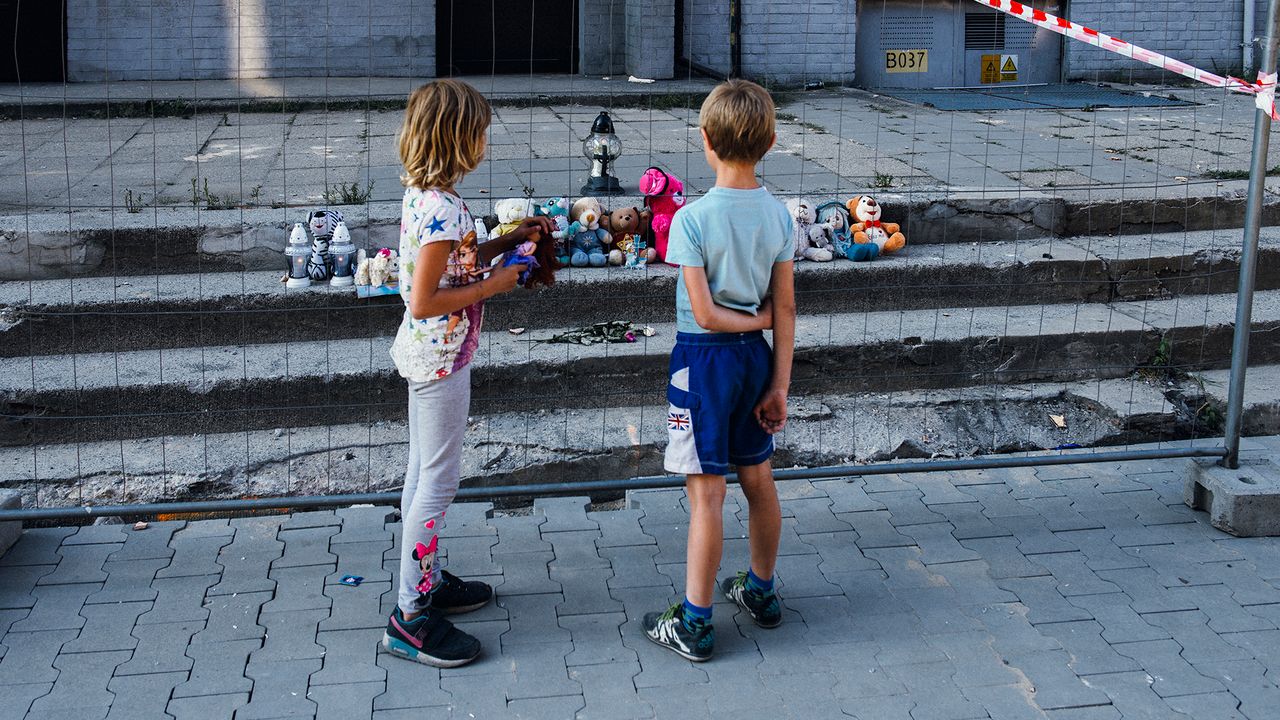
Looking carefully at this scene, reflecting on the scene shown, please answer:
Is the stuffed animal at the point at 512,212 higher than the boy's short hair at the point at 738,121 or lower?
lower

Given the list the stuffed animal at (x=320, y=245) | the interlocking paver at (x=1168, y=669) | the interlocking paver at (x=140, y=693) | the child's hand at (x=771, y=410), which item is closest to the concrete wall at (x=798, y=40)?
the stuffed animal at (x=320, y=245)

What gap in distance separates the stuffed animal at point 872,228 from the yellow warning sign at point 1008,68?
22.9 ft

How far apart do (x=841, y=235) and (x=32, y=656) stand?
14.3ft

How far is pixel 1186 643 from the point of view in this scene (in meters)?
3.64

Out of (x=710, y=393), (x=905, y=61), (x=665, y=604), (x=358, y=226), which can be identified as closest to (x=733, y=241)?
(x=710, y=393)

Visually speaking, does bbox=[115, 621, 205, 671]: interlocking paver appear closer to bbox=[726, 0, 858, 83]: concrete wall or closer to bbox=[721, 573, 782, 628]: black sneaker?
bbox=[721, 573, 782, 628]: black sneaker

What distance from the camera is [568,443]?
17.1 ft

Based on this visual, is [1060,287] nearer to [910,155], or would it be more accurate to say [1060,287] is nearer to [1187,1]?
[910,155]

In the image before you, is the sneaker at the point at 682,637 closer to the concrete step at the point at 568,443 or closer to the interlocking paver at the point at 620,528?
the interlocking paver at the point at 620,528

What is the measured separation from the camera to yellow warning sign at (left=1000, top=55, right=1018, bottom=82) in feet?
41.7

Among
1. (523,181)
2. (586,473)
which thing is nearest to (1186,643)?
(586,473)

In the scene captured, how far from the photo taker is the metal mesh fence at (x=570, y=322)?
17.2 feet

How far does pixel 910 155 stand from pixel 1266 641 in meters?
5.49

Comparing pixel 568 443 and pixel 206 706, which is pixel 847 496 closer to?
pixel 568 443
